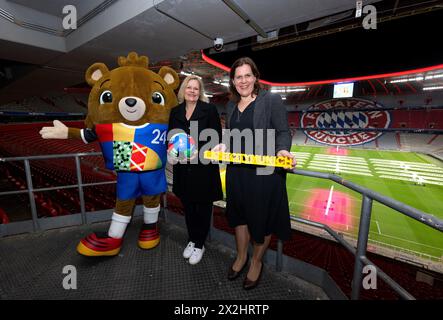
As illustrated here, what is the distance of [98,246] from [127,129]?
110cm

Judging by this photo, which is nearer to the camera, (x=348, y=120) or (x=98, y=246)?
(x=98, y=246)

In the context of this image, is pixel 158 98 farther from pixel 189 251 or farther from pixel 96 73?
pixel 189 251

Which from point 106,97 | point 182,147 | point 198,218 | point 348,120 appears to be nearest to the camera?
point 182,147

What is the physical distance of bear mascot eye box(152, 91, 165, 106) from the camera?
190 centimetres

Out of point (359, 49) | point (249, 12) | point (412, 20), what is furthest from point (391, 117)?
point (249, 12)

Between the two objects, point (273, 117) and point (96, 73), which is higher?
point (96, 73)

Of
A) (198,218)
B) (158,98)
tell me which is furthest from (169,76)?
(198,218)

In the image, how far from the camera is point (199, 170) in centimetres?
175

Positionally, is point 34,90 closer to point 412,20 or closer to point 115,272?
point 115,272

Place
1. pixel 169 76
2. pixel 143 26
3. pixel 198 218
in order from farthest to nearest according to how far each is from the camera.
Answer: pixel 143 26
pixel 169 76
pixel 198 218

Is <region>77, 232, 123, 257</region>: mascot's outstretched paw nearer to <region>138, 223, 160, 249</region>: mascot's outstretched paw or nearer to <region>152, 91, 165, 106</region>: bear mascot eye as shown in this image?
<region>138, 223, 160, 249</region>: mascot's outstretched paw

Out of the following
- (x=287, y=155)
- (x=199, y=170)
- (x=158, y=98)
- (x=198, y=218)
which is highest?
(x=158, y=98)

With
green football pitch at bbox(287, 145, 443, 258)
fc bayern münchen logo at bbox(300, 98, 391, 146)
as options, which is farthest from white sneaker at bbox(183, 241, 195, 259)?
fc bayern münchen logo at bbox(300, 98, 391, 146)

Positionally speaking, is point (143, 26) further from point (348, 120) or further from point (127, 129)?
point (348, 120)
